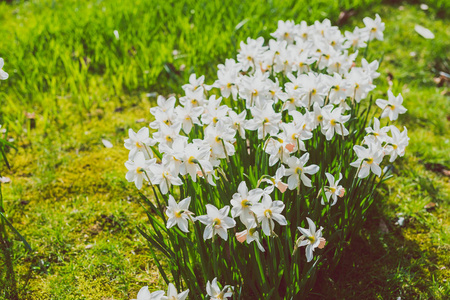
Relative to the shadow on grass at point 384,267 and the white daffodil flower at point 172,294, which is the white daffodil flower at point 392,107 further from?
the white daffodil flower at point 172,294

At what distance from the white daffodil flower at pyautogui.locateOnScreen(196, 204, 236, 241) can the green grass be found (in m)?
0.78

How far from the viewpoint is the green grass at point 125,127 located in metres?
2.23

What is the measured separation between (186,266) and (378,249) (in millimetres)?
1181

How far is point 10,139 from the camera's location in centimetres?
317

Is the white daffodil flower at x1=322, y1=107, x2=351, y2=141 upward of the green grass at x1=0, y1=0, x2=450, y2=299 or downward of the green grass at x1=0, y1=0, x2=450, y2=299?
upward

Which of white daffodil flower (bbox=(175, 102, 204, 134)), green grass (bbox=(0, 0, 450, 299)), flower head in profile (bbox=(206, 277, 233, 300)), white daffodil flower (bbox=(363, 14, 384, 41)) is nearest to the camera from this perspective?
flower head in profile (bbox=(206, 277, 233, 300))

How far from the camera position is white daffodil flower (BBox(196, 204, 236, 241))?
1.52m

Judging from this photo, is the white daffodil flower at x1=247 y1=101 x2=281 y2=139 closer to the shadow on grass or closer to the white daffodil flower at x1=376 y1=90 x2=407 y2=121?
the white daffodil flower at x1=376 y1=90 x2=407 y2=121

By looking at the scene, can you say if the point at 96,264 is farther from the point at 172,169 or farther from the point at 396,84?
the point at 396,84

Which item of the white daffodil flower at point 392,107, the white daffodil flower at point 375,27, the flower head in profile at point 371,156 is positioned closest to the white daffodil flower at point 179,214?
the flower head in profile at point 371,156

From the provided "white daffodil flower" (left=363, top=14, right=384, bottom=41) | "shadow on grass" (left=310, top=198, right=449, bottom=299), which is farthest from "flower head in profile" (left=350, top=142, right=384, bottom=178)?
"white daffodil flower" (left=363, top=14, right=384, bottom=41)

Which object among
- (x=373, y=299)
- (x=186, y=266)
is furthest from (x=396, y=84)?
(x=186, y=266)

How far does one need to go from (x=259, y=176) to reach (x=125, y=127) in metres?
1.75

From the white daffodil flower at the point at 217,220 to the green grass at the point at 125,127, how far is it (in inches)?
30.9
